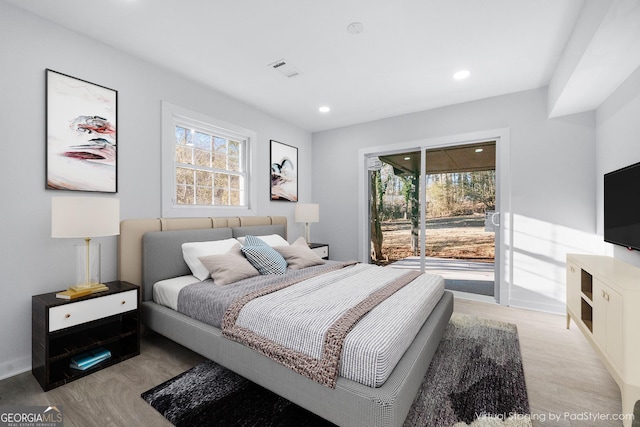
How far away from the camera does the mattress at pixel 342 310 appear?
141 cm

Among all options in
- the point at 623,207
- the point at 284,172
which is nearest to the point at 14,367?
the point at 284,172

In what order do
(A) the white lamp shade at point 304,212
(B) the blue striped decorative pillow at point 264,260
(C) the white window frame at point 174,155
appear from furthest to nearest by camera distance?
(A) the white lamp shade at point 304,212 → (C) the white window frame at point 174,155 → (B) the blue striped decorative pillow at point 264,260

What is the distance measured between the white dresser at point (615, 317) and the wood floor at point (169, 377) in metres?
0.19

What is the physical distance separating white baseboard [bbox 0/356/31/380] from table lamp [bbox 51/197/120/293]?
0.64m

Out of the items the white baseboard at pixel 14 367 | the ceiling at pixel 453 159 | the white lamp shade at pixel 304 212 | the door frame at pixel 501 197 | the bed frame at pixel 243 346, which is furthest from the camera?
the white lamp shade at pixel 304 212

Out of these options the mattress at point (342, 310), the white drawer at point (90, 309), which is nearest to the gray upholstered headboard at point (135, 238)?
the mattress at point (342, 310)

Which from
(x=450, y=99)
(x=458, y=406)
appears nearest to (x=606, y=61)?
(x=450, y=99)

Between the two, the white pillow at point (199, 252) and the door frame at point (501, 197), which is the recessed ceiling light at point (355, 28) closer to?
the door frame at point (501, 197)

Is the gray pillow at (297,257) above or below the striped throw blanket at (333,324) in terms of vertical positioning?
above

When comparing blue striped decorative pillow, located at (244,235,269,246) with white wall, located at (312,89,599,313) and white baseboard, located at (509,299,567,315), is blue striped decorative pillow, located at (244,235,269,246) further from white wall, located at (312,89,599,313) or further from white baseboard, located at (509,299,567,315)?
white baseboard, located at (509,299,567,315)

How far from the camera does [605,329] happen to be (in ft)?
6.26

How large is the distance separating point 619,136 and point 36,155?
4880 millimetres

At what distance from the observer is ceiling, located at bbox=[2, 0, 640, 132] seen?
6.84ft

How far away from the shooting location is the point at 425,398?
1.78m
